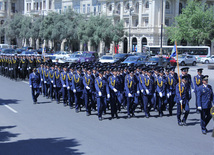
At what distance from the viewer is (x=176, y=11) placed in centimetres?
5719

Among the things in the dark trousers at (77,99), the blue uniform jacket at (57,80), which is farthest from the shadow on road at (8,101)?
the dark trousers at (77,99)

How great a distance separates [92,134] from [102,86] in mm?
2753

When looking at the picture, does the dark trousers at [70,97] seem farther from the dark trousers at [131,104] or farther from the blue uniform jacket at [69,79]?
the dark trousers at [131,104]

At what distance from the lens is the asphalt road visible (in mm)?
8758

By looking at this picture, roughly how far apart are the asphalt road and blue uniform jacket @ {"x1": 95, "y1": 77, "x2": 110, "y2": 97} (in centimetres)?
98

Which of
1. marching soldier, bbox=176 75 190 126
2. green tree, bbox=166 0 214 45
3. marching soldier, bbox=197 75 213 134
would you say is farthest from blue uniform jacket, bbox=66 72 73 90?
green tree, bbox=166 0 214 45

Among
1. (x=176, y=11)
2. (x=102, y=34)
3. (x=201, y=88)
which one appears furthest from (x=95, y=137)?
(x=176, y=11)

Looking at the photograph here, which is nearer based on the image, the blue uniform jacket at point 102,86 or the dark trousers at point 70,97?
the blue uniform jacket at point 102,86

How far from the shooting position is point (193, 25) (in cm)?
5300

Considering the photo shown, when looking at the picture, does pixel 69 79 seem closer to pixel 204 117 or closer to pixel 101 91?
pixel 101 91

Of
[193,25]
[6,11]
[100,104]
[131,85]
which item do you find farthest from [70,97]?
[6,11]

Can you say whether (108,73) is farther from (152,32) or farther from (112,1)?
(112,1)

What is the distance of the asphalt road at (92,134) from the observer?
876 cm

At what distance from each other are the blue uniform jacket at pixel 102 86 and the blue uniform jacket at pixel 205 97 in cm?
352
